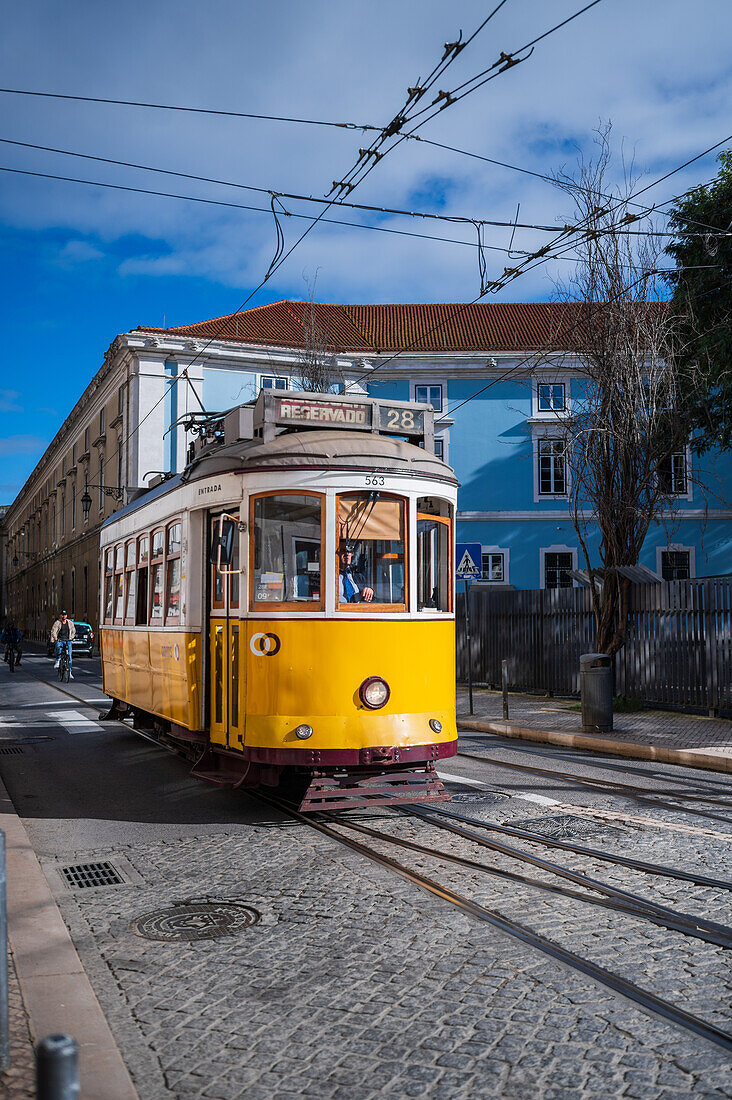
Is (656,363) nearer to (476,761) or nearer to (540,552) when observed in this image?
(476,761)

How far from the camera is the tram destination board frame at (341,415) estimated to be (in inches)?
323

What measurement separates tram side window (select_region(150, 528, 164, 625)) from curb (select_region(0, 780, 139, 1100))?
410 cm

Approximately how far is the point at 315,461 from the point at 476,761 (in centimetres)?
503

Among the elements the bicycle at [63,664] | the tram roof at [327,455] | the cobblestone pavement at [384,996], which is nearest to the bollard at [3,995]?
the cobblestone pavement at [384,996]

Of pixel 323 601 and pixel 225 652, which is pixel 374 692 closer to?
pixel 323 601

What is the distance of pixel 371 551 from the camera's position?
7910 mm

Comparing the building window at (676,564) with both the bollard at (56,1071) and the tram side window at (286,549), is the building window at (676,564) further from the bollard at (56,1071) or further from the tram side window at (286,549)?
the bollard at (56,1071)

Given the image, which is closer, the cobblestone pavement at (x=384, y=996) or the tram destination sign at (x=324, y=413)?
the cobblestone pavement at (x=384, y=996)

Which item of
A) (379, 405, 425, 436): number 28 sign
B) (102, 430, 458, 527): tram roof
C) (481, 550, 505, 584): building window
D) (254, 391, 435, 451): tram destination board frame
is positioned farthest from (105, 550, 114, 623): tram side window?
(481, 550, 505, 584): building window

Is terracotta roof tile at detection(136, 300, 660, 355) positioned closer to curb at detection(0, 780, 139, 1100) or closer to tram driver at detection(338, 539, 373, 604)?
tram driver at detection(338, 539, 373, 604)

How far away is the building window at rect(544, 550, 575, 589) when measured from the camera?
123ft

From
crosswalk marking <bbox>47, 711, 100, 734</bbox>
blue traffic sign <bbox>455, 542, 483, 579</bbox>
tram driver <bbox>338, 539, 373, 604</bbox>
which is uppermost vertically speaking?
blue traffic sign <bbox>455, 542, 483, 579</bbox>

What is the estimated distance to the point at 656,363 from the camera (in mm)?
16500

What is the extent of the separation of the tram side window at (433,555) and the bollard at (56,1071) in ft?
19.5
